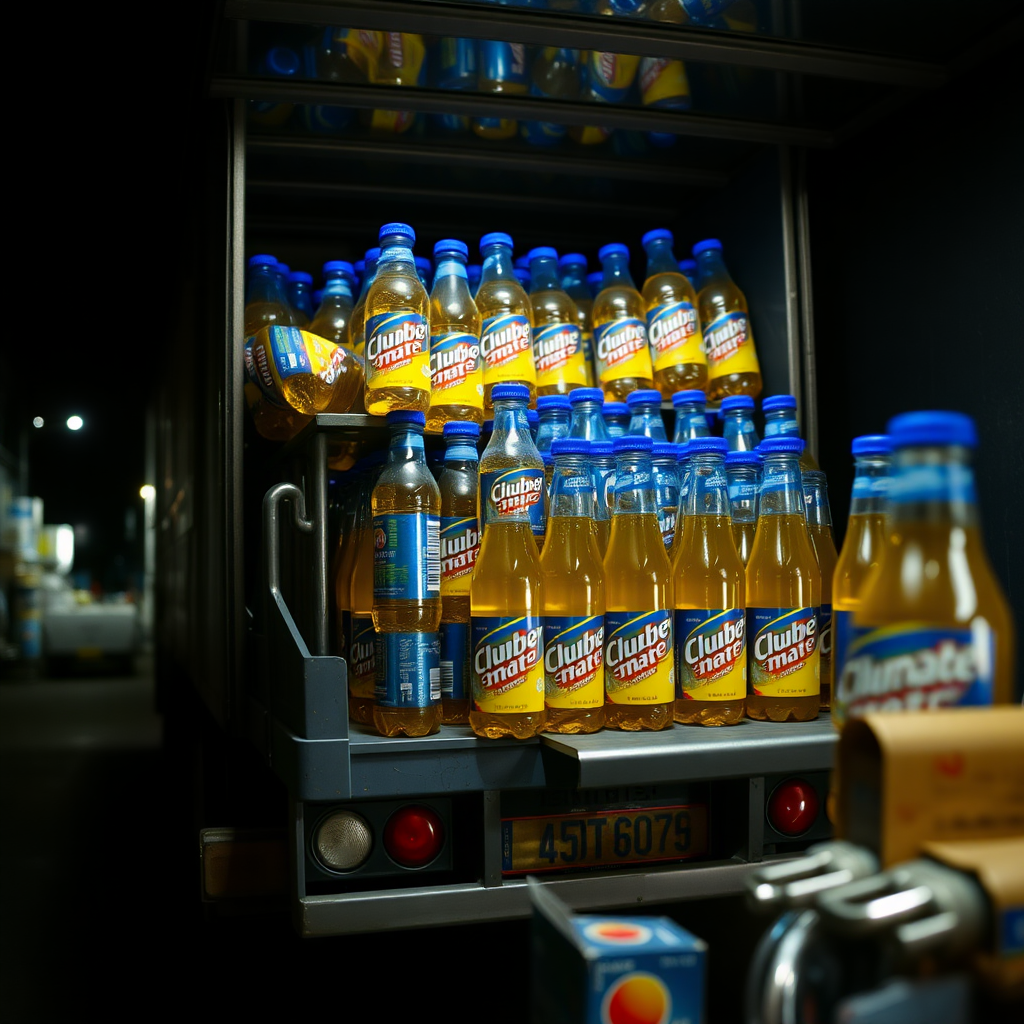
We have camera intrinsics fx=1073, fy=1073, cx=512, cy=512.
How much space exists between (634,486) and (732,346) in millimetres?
902

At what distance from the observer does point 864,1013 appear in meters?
0.84

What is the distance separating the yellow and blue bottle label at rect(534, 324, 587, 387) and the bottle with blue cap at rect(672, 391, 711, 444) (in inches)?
11.2

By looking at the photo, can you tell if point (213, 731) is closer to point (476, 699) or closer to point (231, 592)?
point (231, 592)

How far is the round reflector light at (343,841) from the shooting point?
2.06m

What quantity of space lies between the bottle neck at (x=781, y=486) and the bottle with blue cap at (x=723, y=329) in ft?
2.18

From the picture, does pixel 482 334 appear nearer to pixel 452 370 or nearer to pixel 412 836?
pixel 452 370

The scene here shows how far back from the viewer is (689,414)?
2.90 meters

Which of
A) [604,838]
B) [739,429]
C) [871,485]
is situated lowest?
[604,838]

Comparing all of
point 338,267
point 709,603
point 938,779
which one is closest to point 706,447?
point 709,603

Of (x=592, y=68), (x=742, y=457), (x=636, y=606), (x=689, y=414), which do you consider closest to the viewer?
(x=636, y=606)

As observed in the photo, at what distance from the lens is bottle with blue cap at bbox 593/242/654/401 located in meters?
2.99

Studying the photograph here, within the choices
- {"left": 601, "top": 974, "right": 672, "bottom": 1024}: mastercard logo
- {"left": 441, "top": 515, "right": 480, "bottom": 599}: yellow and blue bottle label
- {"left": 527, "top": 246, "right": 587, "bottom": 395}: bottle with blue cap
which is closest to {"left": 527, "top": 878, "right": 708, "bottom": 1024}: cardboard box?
{"left": 601, "top": 974, "right": 672, "bottom": 1024}: mastercard logo

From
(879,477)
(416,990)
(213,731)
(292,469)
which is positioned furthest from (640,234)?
(416,990)

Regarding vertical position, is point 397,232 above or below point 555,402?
above
